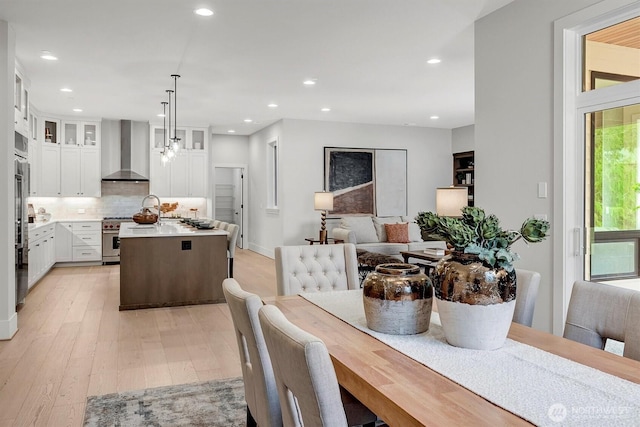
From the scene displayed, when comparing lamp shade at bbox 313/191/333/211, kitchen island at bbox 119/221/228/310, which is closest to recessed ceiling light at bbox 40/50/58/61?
kitchen island at bbox 119/221/228/310

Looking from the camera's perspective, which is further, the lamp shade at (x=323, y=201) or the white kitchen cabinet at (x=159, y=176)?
the white kitchen cabinet at (x=159, y=176)

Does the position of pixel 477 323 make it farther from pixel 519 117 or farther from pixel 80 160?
pixel 80 160

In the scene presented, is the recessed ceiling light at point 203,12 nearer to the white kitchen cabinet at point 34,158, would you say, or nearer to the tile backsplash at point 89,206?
the white kitchen cabinet at point 34,158

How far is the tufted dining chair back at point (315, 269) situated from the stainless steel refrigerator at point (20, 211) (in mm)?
3119

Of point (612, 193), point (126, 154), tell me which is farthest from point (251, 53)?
point (126, 154)

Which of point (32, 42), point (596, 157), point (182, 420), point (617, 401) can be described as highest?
point (32, 42)

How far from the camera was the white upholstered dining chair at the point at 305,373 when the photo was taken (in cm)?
107

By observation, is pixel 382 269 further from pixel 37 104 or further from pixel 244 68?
pixel 37 104

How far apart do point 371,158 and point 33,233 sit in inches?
225

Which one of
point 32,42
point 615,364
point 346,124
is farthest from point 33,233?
point 615,364

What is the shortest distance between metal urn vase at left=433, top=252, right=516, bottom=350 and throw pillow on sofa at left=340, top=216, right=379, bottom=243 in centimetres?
640

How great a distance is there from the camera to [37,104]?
754 centimetres

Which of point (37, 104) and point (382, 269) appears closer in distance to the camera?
point (382, 269)

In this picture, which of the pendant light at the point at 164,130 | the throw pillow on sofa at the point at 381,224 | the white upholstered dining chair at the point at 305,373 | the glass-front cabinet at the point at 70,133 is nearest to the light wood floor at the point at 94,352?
the white upholstered dining chair at the point at 305,373
